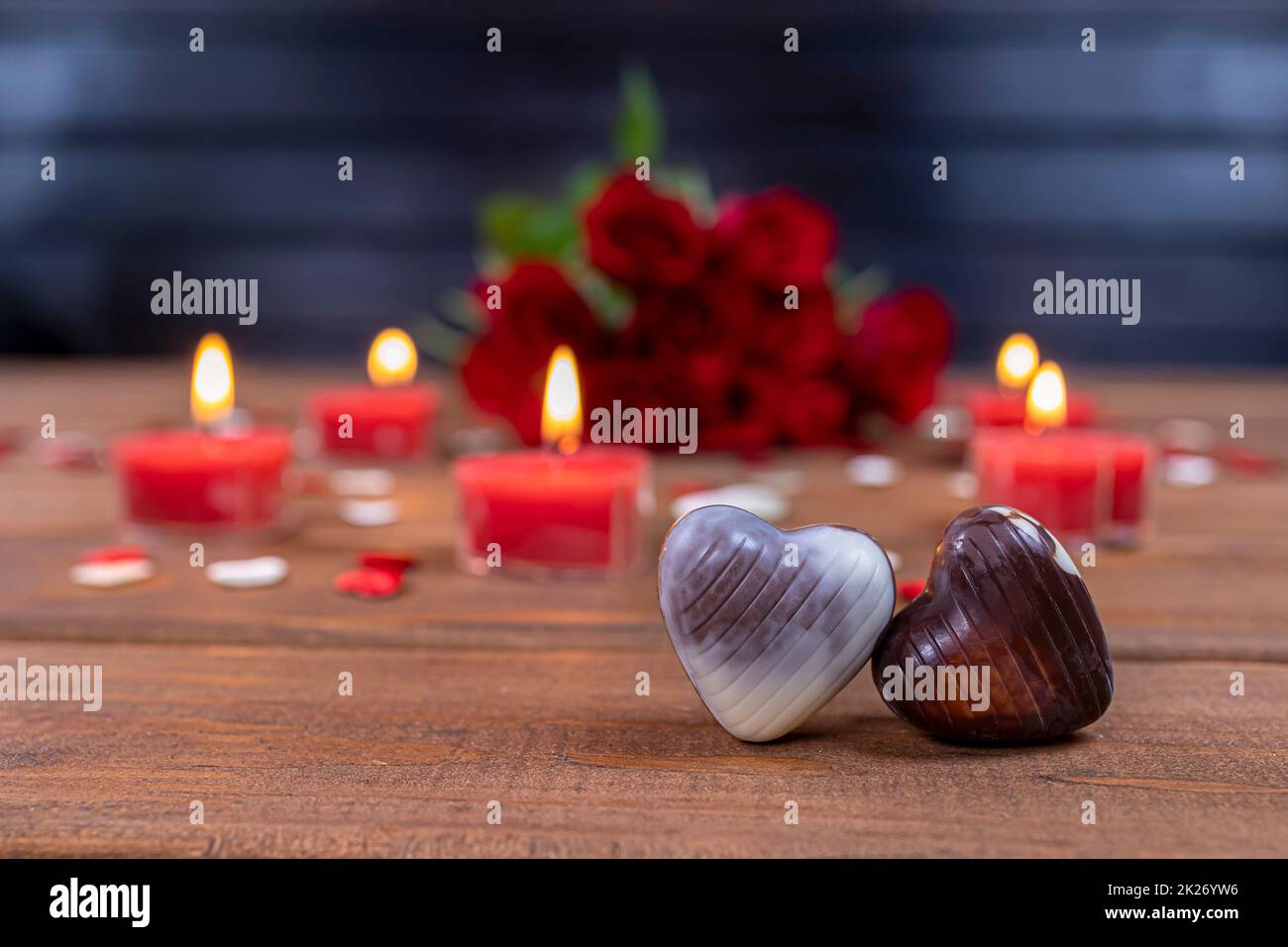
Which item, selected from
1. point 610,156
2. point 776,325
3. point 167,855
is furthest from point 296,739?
point 610,156

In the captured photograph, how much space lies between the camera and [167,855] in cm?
42

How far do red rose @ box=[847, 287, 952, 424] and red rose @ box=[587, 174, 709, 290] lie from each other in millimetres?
246

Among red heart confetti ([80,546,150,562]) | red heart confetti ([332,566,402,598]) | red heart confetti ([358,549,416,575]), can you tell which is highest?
red heart confetti ([80,546,150,562])

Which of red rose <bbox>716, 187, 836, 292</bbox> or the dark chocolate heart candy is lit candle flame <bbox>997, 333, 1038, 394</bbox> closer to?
red rose <bbox>716, 187, 836, 292</bbox>

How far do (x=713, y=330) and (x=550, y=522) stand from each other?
43 centimetres

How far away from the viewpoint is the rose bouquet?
1147 mm

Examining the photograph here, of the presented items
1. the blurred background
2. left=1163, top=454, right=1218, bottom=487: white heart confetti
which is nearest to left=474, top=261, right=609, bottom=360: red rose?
left=1163, top=454, right=1218, bottom=487: white heart confetti

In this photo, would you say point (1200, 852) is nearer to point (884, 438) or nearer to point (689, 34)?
point (884, 438)

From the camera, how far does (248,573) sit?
0.78 metres

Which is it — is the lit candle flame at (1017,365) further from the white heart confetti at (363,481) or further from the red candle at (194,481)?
the red candle at (194,481)

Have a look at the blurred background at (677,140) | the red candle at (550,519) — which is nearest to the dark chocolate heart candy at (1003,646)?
the red candle at (550,519)

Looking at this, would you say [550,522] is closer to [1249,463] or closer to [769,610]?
[769,610]

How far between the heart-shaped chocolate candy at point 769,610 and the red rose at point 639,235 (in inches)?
26.1

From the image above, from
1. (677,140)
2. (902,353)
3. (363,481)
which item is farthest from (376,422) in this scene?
(677,140)
